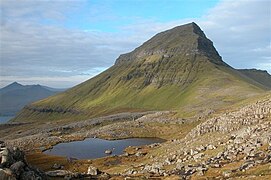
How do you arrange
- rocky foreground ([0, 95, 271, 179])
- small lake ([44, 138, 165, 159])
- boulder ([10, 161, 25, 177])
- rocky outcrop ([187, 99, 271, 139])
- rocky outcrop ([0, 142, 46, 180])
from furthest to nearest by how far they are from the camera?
1. small lake ([44, 138, 165, 159])
2. rocky outcrop ([187, 99, 271, 139])
3. rocky foreground ([0, 95, 271, 179])
4. boulder ([10, 161, 25, 177])
5. rocky outcrop ([0, 142, 46, 180])

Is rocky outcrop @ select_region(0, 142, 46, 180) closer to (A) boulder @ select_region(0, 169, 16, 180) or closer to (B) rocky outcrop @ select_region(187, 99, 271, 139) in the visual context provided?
(A) boulder @ select_region(0, 169, 16, 180)

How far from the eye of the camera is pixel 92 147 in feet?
427

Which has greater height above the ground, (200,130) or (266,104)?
(266,104)

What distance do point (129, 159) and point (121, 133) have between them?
2451 inches

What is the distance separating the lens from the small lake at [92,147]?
117256mm

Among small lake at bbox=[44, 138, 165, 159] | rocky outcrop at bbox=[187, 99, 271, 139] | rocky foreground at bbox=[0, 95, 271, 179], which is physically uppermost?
rocky outcrop at bbox=[187, 99, 271, 139]

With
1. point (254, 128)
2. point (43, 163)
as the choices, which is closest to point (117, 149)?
point (43, 163)

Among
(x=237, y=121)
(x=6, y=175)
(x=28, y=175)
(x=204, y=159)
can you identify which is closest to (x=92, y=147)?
(x=237, y=121)

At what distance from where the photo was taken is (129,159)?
304 feet

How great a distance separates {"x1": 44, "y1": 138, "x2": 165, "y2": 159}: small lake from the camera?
11726cm

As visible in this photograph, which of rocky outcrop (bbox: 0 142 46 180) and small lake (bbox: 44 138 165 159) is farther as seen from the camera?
small lake (bbox: 44 138 165 159)

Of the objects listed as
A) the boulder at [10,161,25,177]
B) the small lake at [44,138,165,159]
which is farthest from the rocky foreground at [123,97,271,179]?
the small lake at [44,138,165,159]

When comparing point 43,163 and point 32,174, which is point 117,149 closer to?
point 43,163

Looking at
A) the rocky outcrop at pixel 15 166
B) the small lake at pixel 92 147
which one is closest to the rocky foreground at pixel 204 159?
the rocky outcrop at pixel 15 166
